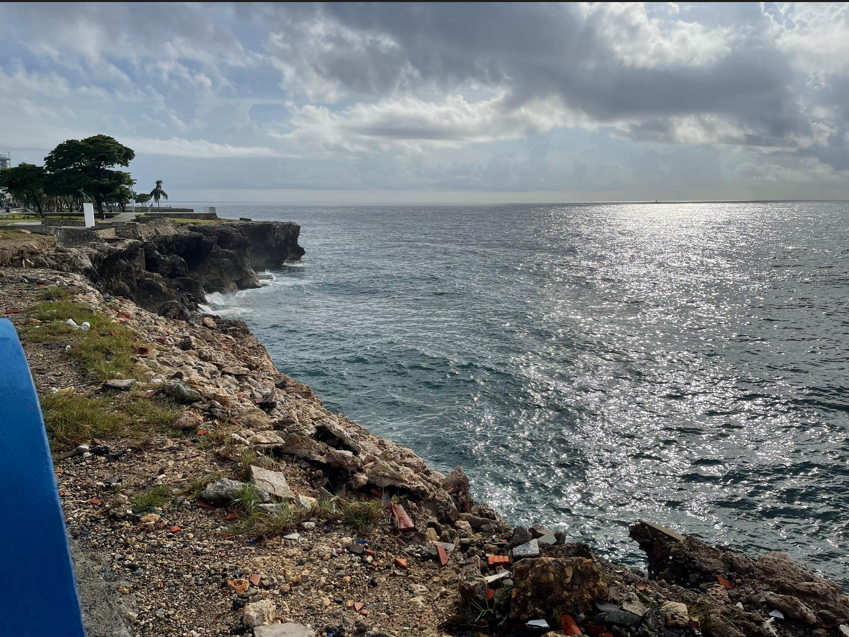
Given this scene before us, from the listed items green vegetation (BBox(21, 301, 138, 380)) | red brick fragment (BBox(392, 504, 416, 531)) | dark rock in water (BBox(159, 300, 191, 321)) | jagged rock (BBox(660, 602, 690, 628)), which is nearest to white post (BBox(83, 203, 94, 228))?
dark rock in water (BBox(159, 300, 191, 321))

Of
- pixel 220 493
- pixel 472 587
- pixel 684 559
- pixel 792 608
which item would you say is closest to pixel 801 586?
pixel 792 608

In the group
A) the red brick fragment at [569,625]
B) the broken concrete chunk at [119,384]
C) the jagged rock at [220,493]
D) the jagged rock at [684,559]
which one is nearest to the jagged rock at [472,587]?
the red brick fragment at [569,625]

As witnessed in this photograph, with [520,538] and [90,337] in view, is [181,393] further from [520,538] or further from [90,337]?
[520,538]

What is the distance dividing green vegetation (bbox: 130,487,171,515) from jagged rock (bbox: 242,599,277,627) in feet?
7.74

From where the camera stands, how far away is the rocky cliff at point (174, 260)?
26.9m

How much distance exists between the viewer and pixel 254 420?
10.2 metres

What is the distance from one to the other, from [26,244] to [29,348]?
1556 cm

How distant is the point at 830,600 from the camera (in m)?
6.80

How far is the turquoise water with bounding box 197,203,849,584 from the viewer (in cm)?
1548

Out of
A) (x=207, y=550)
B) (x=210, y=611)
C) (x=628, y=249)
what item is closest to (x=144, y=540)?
(x=207, y=550)

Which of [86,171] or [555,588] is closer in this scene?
[555,588]

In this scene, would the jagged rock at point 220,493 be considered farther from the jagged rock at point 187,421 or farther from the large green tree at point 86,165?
the large green tree at point 86,165

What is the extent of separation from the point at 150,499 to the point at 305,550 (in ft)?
7.39

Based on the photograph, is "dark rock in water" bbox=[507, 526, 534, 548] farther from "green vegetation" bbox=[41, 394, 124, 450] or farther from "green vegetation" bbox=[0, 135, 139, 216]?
"green vegetation" bbox=[0, 135, 139, 216]
